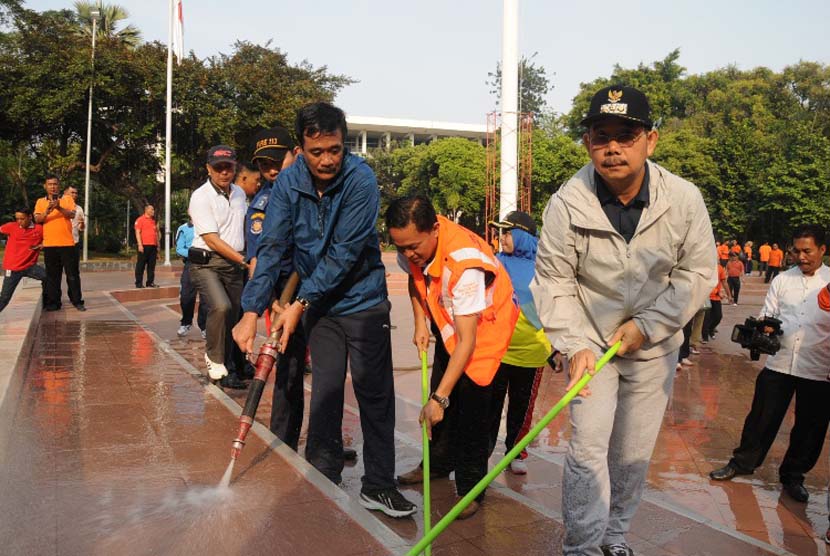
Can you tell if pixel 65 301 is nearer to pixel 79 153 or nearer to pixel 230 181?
pixel 230 181

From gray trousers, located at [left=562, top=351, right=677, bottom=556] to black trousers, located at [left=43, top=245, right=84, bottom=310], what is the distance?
953cm

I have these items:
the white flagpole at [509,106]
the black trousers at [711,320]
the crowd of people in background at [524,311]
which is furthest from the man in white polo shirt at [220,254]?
the white flagpole at [509,106]

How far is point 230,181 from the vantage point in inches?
254

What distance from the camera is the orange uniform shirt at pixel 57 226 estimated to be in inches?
434

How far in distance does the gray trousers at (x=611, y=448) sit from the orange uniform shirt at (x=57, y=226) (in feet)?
31.7

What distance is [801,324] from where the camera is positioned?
4.76 meters

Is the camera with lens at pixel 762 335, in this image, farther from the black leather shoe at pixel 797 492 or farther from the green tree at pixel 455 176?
the green tree at pixel 455 176

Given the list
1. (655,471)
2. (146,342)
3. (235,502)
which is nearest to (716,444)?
(655,471)

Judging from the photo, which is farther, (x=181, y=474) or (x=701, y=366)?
(x=701, y=366)

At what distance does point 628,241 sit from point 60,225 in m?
9.84

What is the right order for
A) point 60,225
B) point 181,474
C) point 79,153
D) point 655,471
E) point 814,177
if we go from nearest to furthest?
point 181,474, point 655,471, point 60,225, point 79,153, point 814,177

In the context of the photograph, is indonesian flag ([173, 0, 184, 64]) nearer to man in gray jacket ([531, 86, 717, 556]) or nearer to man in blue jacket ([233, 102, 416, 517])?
man in blue jacket ([233, 102, 416, 517])

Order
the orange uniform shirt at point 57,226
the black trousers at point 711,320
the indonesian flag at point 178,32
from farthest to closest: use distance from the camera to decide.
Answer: the indonesian flag at point 178,32, the black trousers at point 711,320, the orange uniform shirt at point 57,226

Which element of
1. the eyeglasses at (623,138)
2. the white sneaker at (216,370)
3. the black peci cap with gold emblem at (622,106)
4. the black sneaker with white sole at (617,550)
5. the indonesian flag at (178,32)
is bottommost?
the black sneaker with white sole at (617,550)
